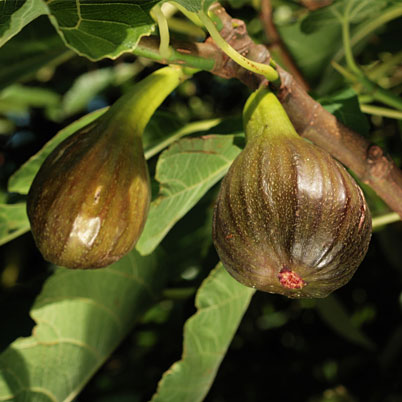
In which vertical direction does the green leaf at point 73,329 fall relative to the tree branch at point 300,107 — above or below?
below

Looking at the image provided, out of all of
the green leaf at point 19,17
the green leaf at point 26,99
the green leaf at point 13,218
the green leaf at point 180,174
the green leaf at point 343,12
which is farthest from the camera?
A: the green leaf at point 26,99

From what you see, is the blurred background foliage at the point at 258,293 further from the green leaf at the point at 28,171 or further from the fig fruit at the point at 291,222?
the fig fruit at the point at 291,222

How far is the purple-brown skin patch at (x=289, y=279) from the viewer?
67 centimetres

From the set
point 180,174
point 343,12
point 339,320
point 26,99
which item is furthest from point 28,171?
point 339,320

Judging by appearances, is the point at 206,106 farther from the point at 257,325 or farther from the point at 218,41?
the point at 218,41

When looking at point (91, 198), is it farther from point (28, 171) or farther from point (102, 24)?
point (28, 171)

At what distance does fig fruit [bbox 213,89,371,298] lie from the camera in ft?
2.16

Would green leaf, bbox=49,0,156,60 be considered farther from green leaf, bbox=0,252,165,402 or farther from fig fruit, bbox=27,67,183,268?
green leaf, bbox=0,252,165,402

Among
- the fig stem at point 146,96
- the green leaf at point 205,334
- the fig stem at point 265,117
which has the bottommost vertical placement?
the green leaf at point 205,334

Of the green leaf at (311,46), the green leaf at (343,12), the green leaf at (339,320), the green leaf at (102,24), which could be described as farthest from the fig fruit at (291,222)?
the green leaf at (339,320)

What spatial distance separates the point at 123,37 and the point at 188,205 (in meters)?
0.40

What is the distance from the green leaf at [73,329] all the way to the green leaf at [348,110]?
53 cm

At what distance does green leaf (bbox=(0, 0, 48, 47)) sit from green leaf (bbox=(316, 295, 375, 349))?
4.31ft

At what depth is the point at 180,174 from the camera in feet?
3.27
